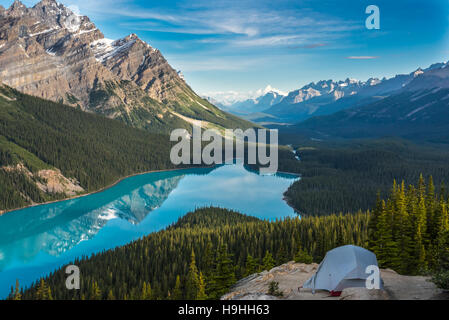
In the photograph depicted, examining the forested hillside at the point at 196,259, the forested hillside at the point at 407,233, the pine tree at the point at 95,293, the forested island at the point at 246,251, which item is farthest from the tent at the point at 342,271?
the pine tree at the point at 95,293

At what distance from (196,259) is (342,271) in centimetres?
5554

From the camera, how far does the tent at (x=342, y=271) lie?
40.5 meters

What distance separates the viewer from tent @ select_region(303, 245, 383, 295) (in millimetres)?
40500

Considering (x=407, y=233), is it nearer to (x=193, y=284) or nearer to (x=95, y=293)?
(x=193, y=284)

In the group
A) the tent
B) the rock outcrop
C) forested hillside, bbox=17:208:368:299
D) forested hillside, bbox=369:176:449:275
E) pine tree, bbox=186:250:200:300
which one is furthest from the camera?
forested hillside, bbox=17:208:368:299

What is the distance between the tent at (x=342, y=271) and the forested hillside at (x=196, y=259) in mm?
20587

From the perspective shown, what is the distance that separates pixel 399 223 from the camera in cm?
6575

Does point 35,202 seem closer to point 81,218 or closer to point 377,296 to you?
point 81,218

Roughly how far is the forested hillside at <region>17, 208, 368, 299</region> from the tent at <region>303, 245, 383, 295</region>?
2059 centimetres

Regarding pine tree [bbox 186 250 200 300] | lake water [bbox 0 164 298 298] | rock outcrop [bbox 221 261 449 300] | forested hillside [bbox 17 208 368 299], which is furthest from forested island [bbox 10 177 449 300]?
lake water [bbox 0 164 298 298]

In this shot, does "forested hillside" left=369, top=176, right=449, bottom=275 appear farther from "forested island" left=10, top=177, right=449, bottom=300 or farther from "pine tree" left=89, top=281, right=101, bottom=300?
"pine tree" left=89, top=281, right=101, bottom=300

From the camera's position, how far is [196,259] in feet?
297
